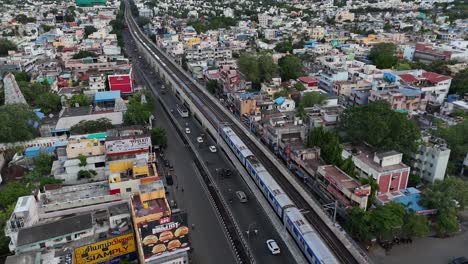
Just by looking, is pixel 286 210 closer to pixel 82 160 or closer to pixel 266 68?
pixel 82 160

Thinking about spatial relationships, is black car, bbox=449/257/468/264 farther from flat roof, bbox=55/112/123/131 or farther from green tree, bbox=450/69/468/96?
flat roof, bbox=55/112/123/131

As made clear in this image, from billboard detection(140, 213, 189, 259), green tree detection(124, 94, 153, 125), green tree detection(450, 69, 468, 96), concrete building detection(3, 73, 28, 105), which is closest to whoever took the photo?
billboard detection(140, 213, 189, 259)

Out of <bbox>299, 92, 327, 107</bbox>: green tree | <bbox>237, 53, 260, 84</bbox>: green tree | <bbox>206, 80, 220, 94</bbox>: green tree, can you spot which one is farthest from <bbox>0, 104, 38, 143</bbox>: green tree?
<bbox>299, 92, 327, 107</bbox>: green tree

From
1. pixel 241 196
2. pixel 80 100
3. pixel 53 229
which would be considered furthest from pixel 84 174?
pixel 80 100

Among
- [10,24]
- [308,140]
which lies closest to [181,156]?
[308,140]

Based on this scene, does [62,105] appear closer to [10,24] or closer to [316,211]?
[316,211]
